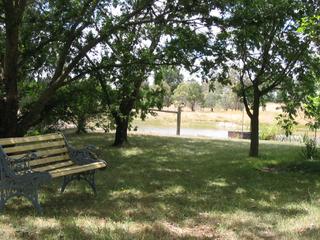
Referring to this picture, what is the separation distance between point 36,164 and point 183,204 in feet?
7.17

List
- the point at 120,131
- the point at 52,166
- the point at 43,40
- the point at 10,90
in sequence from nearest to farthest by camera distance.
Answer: the point at 52,166, the point at 10,90, the point at 43,40, the point at 120,131

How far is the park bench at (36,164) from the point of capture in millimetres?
6445

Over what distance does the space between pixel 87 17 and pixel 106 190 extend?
4140 mm

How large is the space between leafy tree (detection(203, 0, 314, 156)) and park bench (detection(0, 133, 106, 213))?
3813 mm

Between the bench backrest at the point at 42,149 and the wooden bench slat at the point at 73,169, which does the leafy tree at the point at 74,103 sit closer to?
the bench backrest at the point at 42,149

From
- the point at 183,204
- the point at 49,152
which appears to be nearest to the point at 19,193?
the point at 49,152

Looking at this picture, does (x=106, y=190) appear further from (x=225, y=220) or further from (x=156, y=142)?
(x=156, y=142)

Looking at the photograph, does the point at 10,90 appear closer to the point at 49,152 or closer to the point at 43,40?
the point at 43,40

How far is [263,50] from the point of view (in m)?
11.8

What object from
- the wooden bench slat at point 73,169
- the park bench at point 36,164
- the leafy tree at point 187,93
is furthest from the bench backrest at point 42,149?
the leafy tree at point 187,93

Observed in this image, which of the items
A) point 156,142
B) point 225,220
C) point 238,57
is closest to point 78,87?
point 238,57

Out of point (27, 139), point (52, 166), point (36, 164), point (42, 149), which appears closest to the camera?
point (36, 164)

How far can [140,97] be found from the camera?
569 inches

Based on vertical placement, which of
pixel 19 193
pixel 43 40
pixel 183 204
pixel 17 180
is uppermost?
pixel 43 40
